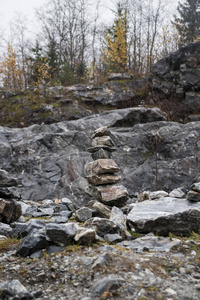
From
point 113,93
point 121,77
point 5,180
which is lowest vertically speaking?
point 5,180

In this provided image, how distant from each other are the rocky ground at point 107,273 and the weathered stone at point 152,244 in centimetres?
12

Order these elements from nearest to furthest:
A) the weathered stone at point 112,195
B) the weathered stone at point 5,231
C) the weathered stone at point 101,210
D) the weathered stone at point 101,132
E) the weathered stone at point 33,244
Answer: the weathered stone at point 33,244
the weathered stone at point 5,231
the weathered stone at point 101,210
the weathered stone at point 112,195
the weathered stone at point 101,132

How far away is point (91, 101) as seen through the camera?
50.5 feet

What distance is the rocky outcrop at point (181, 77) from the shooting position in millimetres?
14164

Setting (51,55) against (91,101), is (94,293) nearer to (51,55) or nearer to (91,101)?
(91,101)

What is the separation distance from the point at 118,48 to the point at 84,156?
14395 mm

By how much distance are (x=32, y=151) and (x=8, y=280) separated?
8054 millimetres

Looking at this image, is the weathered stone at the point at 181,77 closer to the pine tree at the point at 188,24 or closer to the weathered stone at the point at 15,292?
the pine tree at the point at 188,24

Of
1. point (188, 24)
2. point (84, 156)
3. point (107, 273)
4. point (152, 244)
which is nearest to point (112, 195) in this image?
point (152, 244)

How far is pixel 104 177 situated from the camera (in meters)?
5.93

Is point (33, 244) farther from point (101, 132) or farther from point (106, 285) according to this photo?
point (101, 132)

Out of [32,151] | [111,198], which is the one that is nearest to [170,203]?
[111,198]

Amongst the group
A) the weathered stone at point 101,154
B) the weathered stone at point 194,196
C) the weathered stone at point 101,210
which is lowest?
the weathered stone at point 101,210

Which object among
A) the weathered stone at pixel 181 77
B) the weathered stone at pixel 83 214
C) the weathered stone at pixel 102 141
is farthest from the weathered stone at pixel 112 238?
the weathered stone at pixel 181 77
